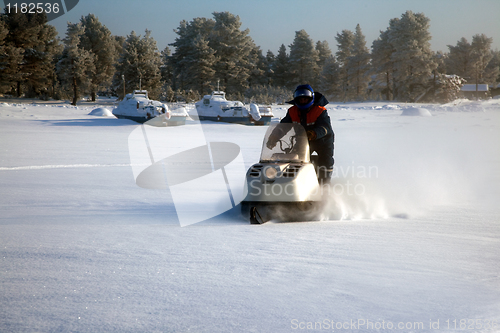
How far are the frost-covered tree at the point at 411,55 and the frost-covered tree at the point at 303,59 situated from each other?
40.0 feet

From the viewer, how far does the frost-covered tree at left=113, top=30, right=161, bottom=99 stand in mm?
48938

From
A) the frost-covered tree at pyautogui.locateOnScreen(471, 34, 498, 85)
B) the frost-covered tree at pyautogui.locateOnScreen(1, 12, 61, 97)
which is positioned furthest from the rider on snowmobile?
the frost-covered tree at pyautogui.locateOnScreen(471, 34, 498, 85)

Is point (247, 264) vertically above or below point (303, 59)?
below

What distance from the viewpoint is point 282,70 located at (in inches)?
2613

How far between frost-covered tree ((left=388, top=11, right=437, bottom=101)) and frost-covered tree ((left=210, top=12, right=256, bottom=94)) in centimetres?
2005

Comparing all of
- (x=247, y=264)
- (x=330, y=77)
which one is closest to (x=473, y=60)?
(x=330, y=77)

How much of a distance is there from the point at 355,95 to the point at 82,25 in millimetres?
41192

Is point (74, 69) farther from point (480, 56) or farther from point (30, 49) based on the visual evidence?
point (480, 56)

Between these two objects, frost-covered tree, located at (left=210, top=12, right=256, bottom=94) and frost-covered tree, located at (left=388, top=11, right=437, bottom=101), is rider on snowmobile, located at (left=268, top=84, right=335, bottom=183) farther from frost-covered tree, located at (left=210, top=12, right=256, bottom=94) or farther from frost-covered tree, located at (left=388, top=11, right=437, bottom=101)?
frost-covered tree, located at (left=210, top=12, right=256, bottom=94)

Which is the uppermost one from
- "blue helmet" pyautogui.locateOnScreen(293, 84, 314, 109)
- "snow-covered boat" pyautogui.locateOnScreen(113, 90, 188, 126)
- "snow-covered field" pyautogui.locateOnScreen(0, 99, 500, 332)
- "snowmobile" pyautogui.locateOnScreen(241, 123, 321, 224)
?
"snow-covered boat" pyautogui.locateOnScreen(113, 90, 188, 126)

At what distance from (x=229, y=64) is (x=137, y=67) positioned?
1448 centimetres

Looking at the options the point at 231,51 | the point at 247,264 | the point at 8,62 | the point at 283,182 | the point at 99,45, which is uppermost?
the point at 99,45

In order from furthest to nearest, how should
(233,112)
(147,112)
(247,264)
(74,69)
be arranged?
1. (74,69)
2. (233,112)
3. (147,112)
4. (247,264)

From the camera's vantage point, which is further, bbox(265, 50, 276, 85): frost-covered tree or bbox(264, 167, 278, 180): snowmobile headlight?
bbox(265, 50, 276, 85): frost-covered tree
